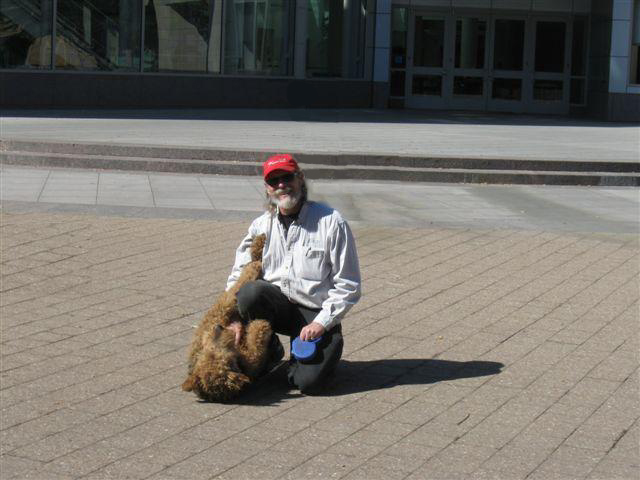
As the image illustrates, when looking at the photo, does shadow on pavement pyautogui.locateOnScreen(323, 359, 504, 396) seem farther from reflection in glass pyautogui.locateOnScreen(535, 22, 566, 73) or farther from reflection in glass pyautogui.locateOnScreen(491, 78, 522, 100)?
reflection in glass pyautogui.locateOnScreen(535, 22, 566, 73)

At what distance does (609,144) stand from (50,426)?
15.5m

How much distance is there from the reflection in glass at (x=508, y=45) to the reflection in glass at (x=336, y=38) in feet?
14.2

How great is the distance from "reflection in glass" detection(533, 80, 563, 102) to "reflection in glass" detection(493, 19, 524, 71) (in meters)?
0.75

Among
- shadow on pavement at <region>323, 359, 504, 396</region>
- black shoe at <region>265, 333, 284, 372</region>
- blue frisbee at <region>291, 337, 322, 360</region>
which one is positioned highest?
blue frisbee at <region>291, 337, 322, 360</region>

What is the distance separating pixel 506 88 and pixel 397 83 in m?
3.28

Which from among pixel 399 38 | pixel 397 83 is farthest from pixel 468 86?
pixel 399 38

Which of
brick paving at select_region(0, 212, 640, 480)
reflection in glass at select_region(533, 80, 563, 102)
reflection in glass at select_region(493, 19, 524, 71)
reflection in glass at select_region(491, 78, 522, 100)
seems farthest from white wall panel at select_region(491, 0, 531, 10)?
brick paving at select_region(0, 212, 640, 480)

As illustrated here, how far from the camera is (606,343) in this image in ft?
22.3

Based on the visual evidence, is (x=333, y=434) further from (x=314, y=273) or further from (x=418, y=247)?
(x=418, y=247)

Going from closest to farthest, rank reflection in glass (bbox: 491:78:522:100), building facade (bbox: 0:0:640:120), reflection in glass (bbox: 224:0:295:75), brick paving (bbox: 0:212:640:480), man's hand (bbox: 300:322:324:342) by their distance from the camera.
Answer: brick paving (bbox: 0:212:640:480)
man's hand (bbox: 300:322:324:342)
building facade (bbox: 0:0:640:120)
reflection in glass (bbox: 224:0:295:75)
reflection in glass (bbox: 491:78:522:100)

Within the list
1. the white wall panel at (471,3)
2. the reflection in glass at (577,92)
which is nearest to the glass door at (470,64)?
the white wall panel at (471,3)

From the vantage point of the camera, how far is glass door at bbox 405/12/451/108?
1174 inches

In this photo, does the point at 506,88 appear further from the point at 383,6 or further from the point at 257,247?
the point at 257,247

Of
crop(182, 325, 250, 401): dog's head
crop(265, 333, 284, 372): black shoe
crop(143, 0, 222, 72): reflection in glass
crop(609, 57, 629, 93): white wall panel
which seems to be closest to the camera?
crop(182, 325, 250, 401): dog's head
